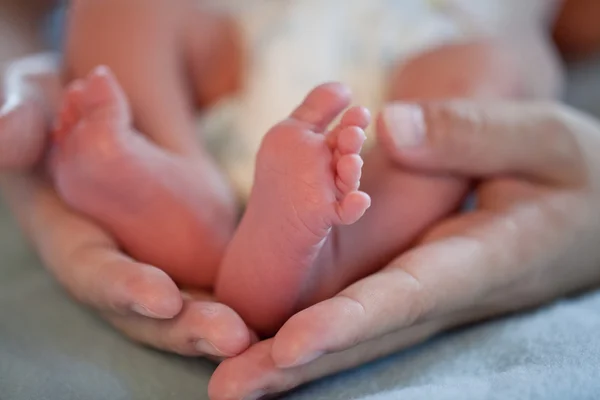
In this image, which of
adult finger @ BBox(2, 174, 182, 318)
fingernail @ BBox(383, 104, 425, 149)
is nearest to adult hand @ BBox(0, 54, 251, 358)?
adult finger @ BBox(2, 174, 182, 318)

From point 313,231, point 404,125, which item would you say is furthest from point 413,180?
point 313,231

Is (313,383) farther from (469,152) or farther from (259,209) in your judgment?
(469,152)

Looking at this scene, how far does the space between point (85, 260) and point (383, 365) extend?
29 cm

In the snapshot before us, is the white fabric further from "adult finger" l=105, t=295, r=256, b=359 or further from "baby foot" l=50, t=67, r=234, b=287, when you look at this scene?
"adult finger" l=105, t=295, r=256, b=359

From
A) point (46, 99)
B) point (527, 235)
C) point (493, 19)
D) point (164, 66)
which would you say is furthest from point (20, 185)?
point (493, 19)

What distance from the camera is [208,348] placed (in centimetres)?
50

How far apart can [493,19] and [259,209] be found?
527 mm

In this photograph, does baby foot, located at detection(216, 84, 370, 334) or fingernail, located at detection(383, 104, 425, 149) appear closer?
baby foot, located at detection(216, 84, 370, 334)

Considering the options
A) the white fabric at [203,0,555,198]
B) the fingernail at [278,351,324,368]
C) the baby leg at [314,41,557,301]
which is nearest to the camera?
the fingernail at [278,351,324,368]

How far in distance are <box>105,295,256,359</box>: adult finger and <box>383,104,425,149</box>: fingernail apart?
0.75 feet


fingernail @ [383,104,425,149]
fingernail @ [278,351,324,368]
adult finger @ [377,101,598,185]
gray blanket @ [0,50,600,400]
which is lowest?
gray blanket @ [0,50,600,400]

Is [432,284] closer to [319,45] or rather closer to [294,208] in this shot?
[294,208]

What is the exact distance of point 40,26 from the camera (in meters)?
1.03

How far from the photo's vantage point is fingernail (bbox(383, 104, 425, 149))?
23.2 inches
